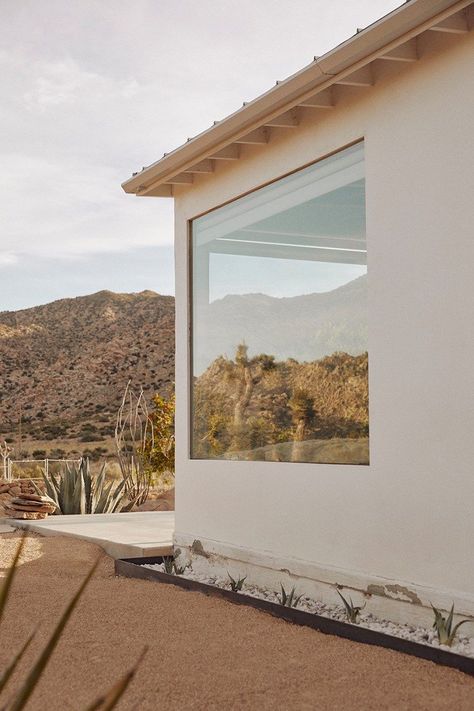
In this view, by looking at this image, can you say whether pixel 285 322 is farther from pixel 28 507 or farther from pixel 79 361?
pixel 79 361

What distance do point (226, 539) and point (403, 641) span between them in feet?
8.35

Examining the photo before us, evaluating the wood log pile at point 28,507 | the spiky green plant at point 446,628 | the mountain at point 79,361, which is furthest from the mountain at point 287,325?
the mountain at point 79,361

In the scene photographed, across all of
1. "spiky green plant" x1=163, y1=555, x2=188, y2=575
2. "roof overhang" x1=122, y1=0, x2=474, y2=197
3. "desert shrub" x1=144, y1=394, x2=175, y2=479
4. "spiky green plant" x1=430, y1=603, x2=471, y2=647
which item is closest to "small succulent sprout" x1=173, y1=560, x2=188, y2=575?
"spiky green plant" x1=163, y1=555, x2=188, y2=575

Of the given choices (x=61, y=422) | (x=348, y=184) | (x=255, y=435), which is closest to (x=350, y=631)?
(x=255, y=435)

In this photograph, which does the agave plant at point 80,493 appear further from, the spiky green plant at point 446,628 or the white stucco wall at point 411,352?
the spiky green plant at point 446,628

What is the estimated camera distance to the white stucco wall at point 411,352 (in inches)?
185

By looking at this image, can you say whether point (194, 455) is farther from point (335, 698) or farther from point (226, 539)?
point (335, 698)

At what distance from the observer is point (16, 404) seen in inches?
1574


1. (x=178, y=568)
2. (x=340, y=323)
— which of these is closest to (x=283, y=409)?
(x=340, y=323)

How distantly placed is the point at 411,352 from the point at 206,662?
1941 millimetres

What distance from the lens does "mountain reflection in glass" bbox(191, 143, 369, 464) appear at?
18.6ft

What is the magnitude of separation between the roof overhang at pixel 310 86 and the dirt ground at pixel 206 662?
3.08 meters

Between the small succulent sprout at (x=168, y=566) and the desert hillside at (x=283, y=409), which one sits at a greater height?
the desert hillside at (x=283, y=409)

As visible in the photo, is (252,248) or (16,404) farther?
(16,404)
